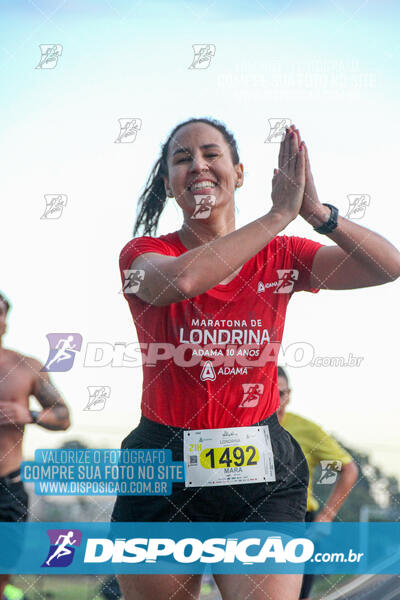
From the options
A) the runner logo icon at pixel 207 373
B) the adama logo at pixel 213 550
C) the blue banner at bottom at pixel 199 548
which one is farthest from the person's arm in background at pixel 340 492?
the runner logo icon at pixel 207 373

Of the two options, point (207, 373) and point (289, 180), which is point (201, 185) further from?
point (207, 373)

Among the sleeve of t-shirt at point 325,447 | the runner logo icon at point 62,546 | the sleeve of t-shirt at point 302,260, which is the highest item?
the sleeve of t-shirt at point 302,260

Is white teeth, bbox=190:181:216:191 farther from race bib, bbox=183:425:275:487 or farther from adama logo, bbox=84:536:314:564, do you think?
adama logo, bbox=84:536:314:564

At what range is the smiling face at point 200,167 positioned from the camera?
7.61ft

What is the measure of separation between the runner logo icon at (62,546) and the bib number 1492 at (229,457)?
1110 mm

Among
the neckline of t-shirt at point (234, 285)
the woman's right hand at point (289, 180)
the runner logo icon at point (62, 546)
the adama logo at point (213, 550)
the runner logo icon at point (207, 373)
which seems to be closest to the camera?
the adama logo at point (213, 550)

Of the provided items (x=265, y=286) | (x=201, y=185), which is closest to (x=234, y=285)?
(x=265, y=286)

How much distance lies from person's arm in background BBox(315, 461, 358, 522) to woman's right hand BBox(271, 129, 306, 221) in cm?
197

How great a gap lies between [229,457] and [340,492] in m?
1.59

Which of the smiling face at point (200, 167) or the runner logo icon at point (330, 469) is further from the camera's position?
the runner logo icon at point (330, 469)

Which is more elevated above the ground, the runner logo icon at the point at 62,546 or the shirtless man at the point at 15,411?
the shirtless man at the point at 15,411

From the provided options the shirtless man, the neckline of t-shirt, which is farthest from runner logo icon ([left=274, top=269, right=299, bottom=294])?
the shirtless man

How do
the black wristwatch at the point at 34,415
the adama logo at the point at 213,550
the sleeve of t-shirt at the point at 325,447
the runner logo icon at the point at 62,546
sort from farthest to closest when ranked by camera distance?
1. the sleeve of t-shirt at the point at 325,447
2. the black wristwatch at the point at 34,415
3. the runner logo icon at the point at 62,546
4. the adama logo at the point at 213,550

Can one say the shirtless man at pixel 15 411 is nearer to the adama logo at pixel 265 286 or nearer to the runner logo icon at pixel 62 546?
the runner logo icon at pixel 62 546
